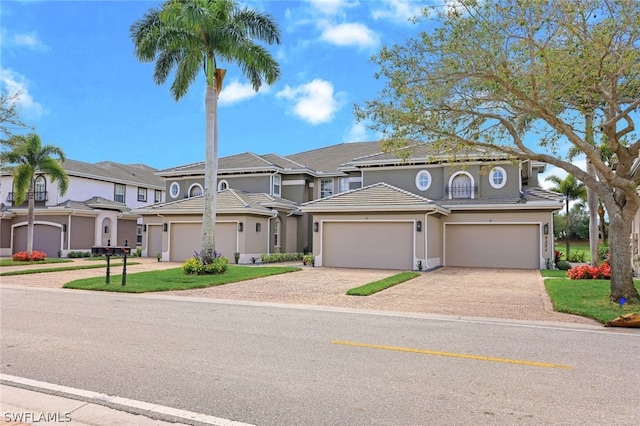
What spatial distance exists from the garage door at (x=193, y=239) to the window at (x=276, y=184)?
5357mm

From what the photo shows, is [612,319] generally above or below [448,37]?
below

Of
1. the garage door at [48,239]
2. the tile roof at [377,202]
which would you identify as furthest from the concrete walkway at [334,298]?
the garage door at [48,239]

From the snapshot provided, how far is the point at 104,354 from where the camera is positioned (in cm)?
643

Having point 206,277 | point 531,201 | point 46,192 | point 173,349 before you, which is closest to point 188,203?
point 206,277

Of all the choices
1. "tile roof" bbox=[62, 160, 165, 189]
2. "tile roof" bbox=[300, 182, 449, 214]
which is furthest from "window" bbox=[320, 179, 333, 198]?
"tile roof" bbox=[62, 160, 165, 189]

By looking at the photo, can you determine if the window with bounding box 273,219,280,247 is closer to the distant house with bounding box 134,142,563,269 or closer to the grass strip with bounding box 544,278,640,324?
the distant house with bounding box 134,142,563,269

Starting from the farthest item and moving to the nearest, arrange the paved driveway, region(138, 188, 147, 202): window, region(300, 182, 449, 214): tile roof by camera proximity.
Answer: region(138, 188, 147, 202): window < region(300, 182, 449, 214): tile roof < the paved driveway

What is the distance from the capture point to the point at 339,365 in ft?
19.6

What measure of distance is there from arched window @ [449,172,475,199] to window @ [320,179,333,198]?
29.2 feet

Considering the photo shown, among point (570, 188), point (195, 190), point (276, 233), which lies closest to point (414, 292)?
point (276, 233)

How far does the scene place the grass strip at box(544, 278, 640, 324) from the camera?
9.95 m

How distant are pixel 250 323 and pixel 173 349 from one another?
2282mm

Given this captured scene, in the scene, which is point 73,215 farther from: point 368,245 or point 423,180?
point 423,180

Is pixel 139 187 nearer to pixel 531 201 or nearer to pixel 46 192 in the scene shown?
pixel 46 192
